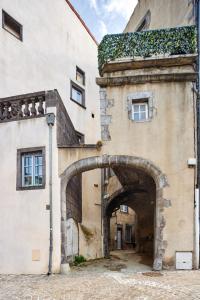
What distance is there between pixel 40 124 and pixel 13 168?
5.09ft

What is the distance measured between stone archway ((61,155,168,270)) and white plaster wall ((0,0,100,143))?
4.13 m

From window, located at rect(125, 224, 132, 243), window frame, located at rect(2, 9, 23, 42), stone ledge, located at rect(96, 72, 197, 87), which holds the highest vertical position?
window frame, located at rect(2, 9, 23, 42)

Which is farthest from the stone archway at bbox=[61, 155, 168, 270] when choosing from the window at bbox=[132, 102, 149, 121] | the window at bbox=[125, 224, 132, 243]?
the window at bbox=[125, 224, 132, 243]

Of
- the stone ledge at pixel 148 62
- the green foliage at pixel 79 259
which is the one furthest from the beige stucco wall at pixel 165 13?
the green foliage at pixel 79 259

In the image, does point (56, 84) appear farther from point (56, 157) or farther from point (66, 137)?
point (56, 157)

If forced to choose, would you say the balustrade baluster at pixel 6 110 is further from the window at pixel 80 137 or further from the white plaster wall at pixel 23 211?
the window at pixel 80 137

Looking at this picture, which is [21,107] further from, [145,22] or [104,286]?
[145,22]

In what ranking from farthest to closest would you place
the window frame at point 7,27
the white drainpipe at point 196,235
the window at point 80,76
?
the window at point 80,76 → the window frame at point 7,27 → the white drainpipe at point 196,235

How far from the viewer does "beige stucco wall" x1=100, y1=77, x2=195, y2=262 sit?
31.2ft

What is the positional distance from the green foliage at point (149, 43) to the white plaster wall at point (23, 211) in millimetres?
3416

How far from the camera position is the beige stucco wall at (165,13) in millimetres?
11789

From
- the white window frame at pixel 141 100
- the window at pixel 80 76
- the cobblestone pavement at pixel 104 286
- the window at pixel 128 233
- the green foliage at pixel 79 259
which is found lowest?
the window at pixel 128 233

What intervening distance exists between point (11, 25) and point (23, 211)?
7.30m

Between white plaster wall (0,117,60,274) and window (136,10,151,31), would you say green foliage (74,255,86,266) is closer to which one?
white plaster wall (0,117,60,274)
